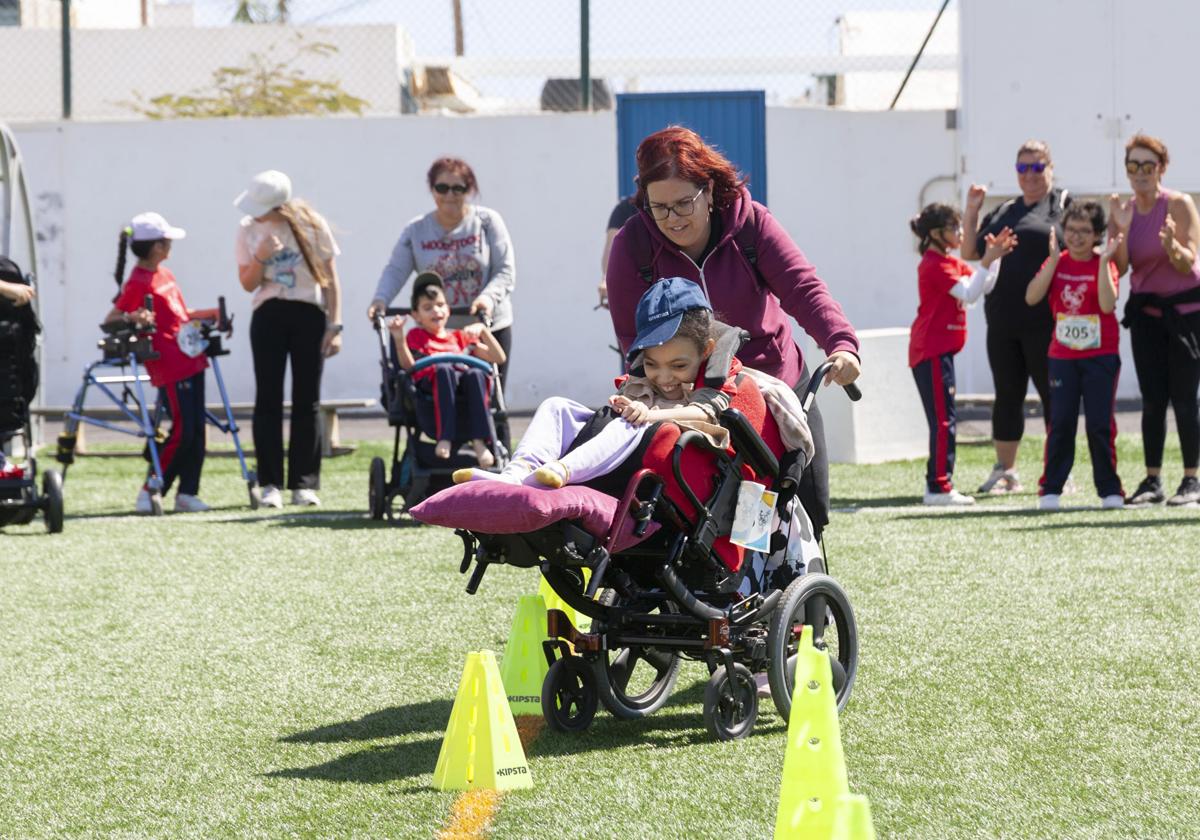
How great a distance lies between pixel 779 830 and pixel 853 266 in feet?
48.9

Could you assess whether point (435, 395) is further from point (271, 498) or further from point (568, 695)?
point (568, 695)

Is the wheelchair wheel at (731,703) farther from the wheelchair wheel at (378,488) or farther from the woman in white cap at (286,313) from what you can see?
the woman in white cap at (286,313)

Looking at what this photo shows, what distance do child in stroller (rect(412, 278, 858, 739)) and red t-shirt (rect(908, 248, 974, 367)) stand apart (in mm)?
4760

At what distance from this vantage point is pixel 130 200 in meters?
17.8

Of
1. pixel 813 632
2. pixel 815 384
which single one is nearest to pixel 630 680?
pixel 813 632

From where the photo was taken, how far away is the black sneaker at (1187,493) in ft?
30.8

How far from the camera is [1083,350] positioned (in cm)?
919

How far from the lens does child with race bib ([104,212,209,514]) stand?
397 inches

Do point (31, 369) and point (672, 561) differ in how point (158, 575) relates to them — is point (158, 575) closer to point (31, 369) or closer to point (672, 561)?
point (31, 369)

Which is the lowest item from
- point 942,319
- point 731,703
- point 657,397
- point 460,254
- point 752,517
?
point 731,703

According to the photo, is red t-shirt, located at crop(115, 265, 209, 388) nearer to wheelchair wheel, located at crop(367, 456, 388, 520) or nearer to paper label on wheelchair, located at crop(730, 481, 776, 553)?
wheelchair wheel, located at crop(367, 456, 388, 520)

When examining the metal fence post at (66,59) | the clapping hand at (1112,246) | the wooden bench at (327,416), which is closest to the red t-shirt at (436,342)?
the clapping hand at (1112,246)

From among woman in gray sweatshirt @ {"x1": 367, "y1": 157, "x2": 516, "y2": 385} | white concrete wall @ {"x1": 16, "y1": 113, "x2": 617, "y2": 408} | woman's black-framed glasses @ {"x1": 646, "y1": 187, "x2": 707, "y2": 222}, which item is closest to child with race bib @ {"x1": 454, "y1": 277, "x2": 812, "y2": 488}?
woman's black-framed glasses @ {"x1": 646, "y1": 187, "x2": 707, "y2": 222}

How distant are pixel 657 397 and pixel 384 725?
119cm
